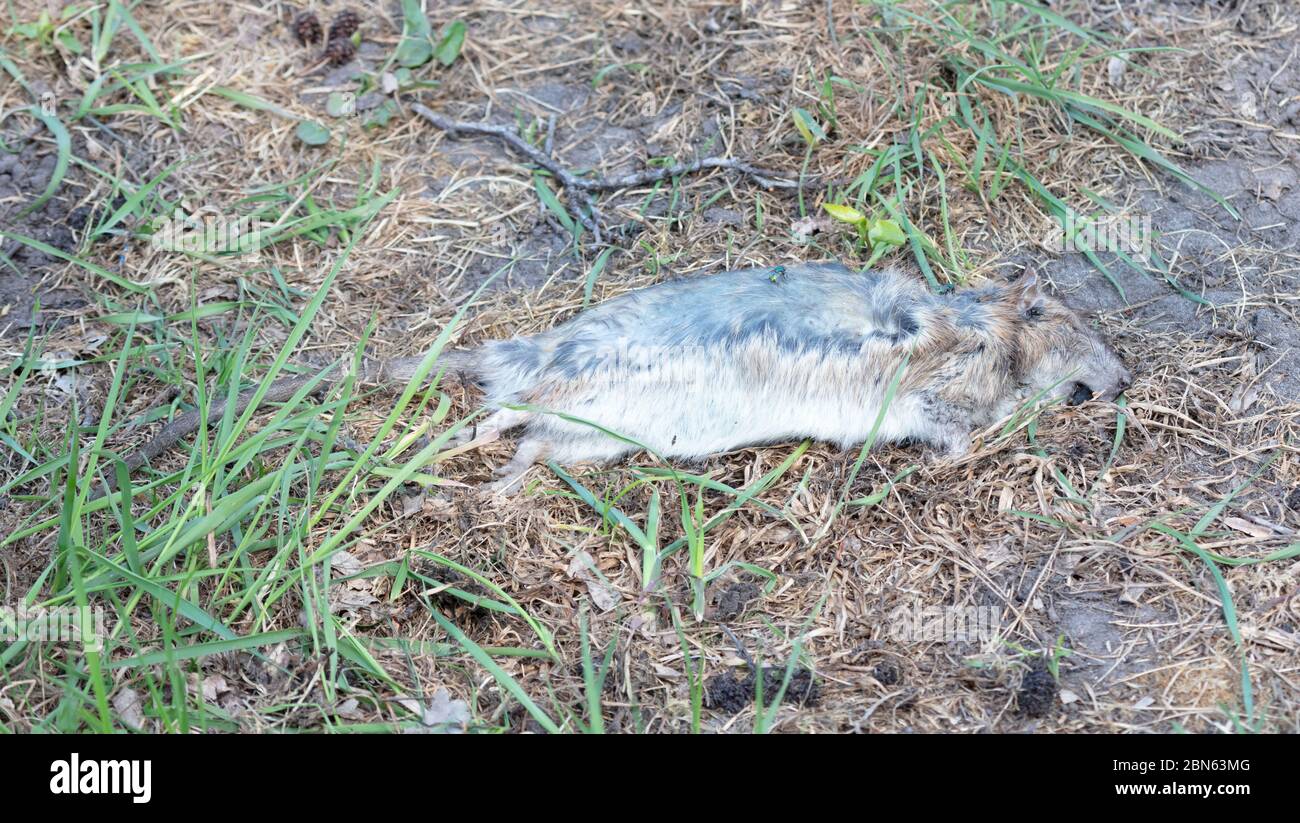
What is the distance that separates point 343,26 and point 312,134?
0.61m

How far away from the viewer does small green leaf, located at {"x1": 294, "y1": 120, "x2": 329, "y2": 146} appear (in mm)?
4488

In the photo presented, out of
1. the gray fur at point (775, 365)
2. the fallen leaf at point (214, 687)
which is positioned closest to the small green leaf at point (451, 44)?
the gray fur at point (775, 365)

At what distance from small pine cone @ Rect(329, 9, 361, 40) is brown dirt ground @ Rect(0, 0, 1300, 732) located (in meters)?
0.11

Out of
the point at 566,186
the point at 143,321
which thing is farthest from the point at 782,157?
the point at 143,321

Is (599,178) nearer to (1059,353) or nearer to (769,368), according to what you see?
(769,368)

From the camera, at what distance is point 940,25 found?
178 inches

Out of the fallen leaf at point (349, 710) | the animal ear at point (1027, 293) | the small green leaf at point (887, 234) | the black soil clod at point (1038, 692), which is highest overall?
the small green leaf at point (887, 234)

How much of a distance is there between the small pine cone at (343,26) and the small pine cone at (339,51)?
29mm

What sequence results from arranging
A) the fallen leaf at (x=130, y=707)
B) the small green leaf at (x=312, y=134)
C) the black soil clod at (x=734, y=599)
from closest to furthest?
the fallen leaf at (x=130, y=707) → the black soil clod at (x=734, y=599) → the small green leaf at (x=312, y=134)

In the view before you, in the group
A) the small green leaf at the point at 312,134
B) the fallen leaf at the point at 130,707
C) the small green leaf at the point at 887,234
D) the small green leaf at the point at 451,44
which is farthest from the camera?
the small green leaf at the point at 451,44

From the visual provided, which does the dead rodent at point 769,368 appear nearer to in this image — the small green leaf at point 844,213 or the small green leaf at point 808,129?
the small green leaf at point 844,213

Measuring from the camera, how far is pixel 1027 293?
12.0 feet

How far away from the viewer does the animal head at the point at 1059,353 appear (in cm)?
364

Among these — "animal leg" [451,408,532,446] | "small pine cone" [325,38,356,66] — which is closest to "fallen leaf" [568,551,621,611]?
"animal leg" [451,408,532,446]
